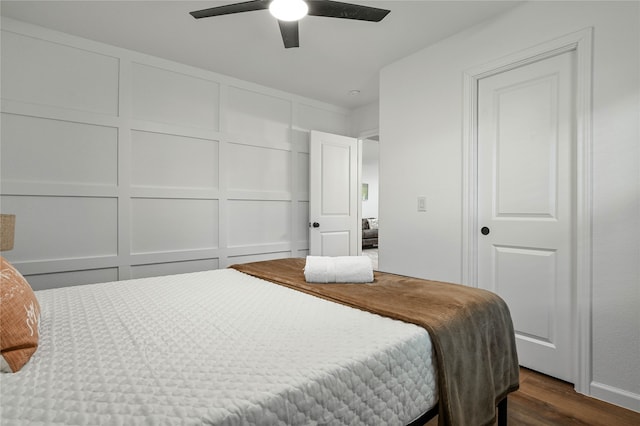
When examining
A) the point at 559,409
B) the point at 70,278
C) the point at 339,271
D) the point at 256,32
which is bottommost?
the point at 559,409

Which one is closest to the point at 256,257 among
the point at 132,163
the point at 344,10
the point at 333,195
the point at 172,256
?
the point at 172,256

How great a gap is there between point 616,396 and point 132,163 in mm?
3723

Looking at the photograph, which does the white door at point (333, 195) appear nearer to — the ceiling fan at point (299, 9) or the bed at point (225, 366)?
the ceiling fan at point (299, 9)

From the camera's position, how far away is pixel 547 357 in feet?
6.89

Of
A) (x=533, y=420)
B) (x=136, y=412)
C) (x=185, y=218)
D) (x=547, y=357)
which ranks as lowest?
(x=533, y=420)

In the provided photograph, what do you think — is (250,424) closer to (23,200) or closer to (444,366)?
(444,366)

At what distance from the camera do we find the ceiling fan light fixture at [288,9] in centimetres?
166

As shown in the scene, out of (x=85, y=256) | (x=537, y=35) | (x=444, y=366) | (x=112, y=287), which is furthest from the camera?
(x=85, y=256)

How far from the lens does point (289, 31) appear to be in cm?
197

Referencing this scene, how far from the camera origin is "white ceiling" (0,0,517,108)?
2.18 meters

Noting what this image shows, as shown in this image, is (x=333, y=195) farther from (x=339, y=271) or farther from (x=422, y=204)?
(x=339, y=271)

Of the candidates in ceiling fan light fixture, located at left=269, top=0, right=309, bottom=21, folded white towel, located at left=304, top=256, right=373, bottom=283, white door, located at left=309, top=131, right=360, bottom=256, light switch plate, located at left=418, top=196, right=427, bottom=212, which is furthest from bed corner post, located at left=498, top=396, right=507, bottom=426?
white door, located at left=309, top=131, right=360, bottom=256

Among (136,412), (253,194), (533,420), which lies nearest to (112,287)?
(136,412)

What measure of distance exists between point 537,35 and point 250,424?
265 cm
